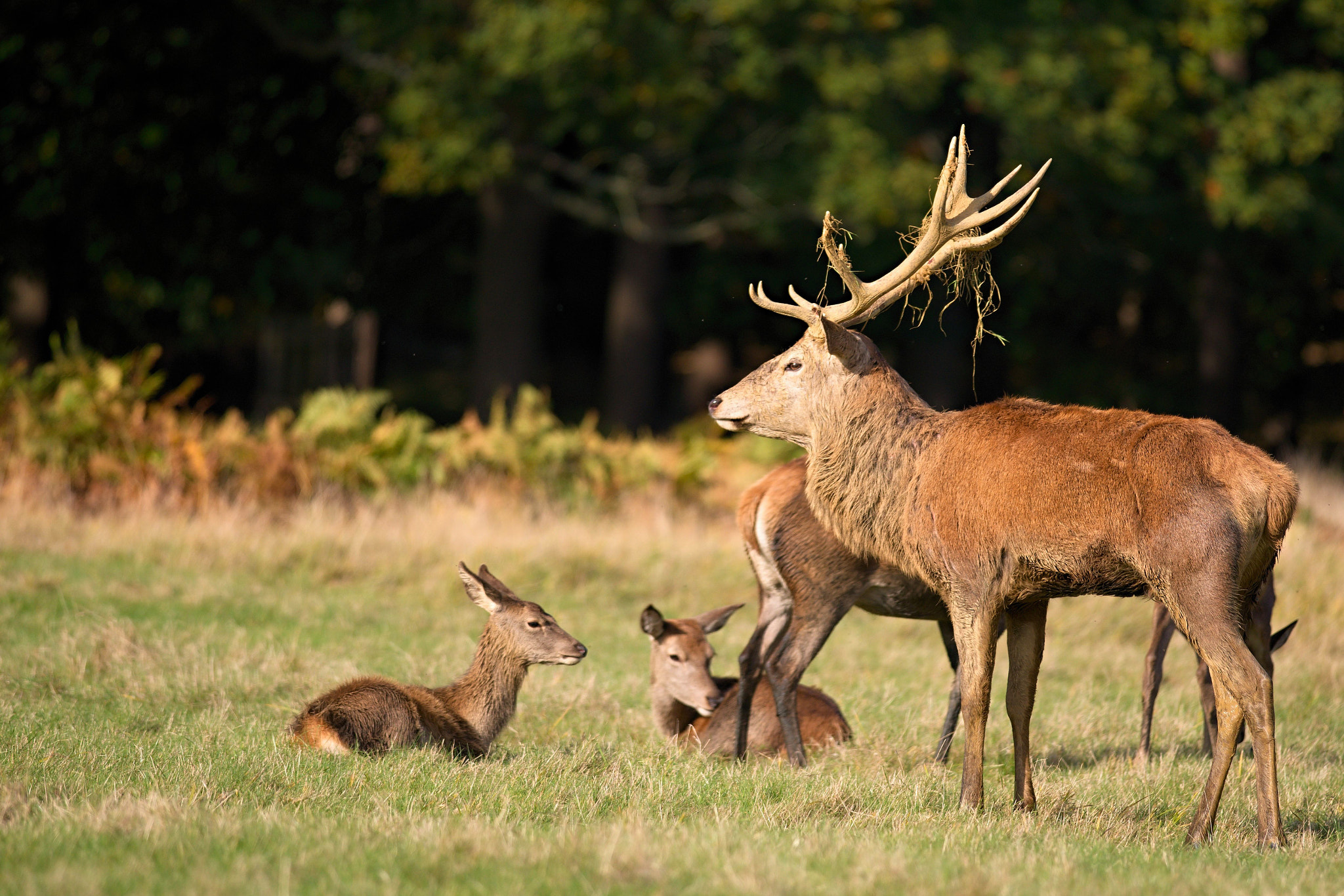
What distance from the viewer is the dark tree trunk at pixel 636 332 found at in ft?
64.5

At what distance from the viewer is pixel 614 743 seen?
6812 millimetres

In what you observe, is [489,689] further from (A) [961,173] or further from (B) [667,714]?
(A) [961,173]

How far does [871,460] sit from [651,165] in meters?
13.3

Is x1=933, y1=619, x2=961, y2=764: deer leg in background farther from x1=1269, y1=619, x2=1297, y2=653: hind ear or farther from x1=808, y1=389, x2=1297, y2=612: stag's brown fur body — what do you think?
x1=1269, y1=619, x2=1297, y2=653: hind ear

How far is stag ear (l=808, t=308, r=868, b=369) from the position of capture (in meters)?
6.16

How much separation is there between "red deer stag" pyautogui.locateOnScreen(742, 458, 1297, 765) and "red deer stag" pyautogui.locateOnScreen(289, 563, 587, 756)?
39.3 inches

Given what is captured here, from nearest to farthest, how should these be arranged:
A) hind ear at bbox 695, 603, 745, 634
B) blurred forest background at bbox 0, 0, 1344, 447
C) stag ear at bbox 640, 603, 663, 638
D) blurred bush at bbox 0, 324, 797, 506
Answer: stag ear at bbox 640, 603, 663, 638 < hind ear at bbox 695, 603, 745, 634 < blurred bush at bbox 0, 324, 797, 506 < blurred forest background at bbox 0, 0, 1344, 447

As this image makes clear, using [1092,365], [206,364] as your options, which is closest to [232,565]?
[206,364]

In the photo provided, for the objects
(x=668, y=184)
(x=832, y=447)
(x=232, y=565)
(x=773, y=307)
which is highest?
(x=668, y=184)

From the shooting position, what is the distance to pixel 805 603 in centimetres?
698

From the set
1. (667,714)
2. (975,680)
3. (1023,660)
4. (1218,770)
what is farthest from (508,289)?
(1218,770)

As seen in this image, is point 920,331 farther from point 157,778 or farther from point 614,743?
point 157,778

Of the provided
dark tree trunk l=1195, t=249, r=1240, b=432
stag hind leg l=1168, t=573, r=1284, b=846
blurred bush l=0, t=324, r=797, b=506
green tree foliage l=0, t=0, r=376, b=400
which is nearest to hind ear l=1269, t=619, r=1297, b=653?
stag hind leg l=1168, t=573, r=1284, b=846

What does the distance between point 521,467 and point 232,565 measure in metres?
3.33
